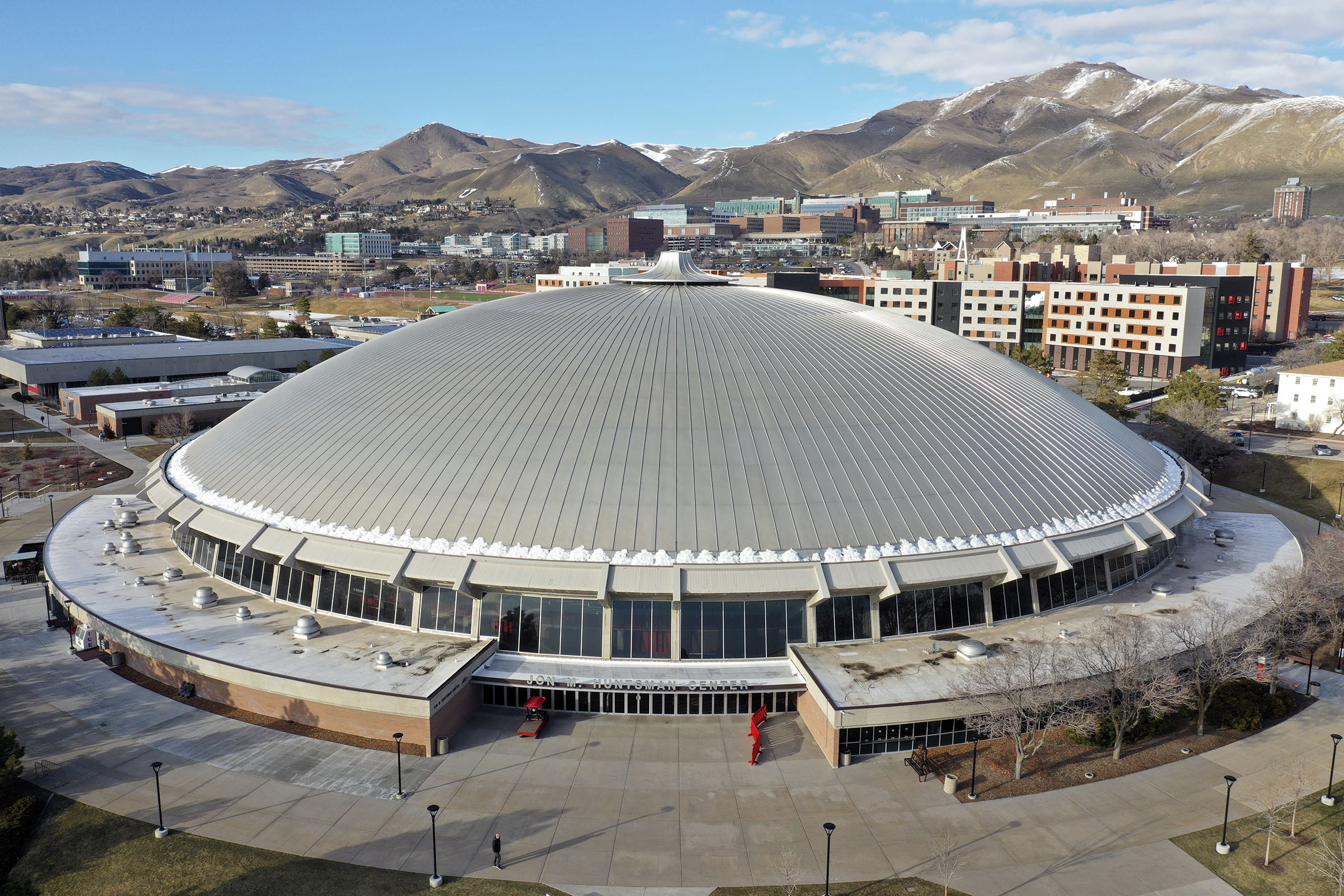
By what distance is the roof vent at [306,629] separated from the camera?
115 ft

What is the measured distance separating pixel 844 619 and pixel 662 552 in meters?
7.57

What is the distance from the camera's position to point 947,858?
84.8ft

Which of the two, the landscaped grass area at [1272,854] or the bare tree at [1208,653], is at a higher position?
the bare tree at [1208,653]

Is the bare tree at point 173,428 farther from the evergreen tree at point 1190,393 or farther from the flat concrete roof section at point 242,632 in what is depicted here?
the evergreen tree at point 1190,393

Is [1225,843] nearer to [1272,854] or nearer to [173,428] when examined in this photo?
[1272,854]

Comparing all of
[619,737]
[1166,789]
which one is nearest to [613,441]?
[619,737]

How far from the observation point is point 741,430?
123 feet

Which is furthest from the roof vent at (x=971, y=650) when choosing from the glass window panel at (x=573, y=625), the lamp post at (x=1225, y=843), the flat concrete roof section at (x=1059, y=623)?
the glass window panel at (x=573, y=625)

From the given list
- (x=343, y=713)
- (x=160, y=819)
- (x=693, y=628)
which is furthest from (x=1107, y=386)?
(x=160, y=819)

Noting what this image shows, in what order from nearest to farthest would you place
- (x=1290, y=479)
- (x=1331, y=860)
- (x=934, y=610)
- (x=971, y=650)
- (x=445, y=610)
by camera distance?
(x=1331, y=860) → (x=971, y=650) → (x=445, y=610) → (x=934, y=610) → (x=1290, y=479)

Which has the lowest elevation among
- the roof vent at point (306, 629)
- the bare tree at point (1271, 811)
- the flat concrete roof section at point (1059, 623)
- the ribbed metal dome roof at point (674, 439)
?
the bare tree at point (1271, 811)

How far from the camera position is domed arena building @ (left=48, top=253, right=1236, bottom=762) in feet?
108

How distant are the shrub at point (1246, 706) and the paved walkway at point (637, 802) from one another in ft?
2.36

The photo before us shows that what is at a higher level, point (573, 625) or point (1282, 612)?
point (573, 625)
